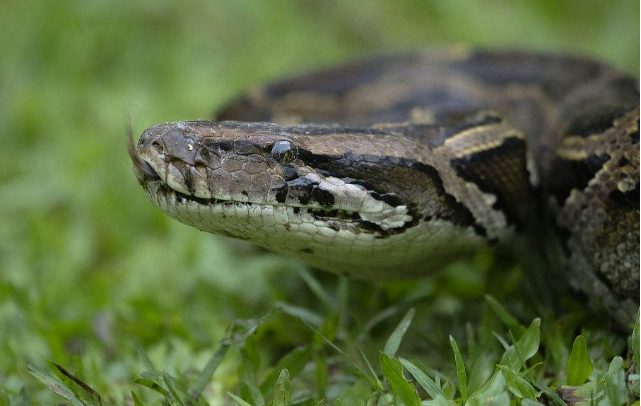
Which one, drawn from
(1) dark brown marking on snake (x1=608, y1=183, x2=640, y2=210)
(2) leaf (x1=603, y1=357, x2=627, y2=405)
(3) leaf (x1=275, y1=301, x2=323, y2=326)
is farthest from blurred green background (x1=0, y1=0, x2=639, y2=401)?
(2) leaf (x1=603, y1=357, x2=627, y2=405)

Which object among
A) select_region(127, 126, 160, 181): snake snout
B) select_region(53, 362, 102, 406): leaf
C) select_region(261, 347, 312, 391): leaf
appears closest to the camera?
select_region(53, 362, 102, 406): leaf

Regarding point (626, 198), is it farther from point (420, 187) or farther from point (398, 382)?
point (398, 382)

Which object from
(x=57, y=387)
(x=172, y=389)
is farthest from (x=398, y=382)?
(x=57, y=387)

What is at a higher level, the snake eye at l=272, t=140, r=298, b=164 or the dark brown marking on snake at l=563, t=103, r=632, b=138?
the dark brown marking on snake at l=563, t=103, r=632, b=138

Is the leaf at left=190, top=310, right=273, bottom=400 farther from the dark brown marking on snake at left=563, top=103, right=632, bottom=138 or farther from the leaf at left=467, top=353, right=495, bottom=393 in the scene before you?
the dark brown marking on snake at left=563, top=103, right=632, bottom=138

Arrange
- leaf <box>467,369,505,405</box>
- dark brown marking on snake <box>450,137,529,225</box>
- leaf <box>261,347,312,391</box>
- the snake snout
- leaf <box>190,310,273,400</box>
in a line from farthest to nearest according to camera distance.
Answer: dark brown marking on snake <box>450,137,529,225</box> → leaf <box>261,347,312,391</box> → leaf <box>190,310,273,400</box> → the snake snout → leaf <box>467,369,505,405</box>

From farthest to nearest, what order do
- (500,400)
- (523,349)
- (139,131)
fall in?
(139,131)
(523,349)
(500,400)
